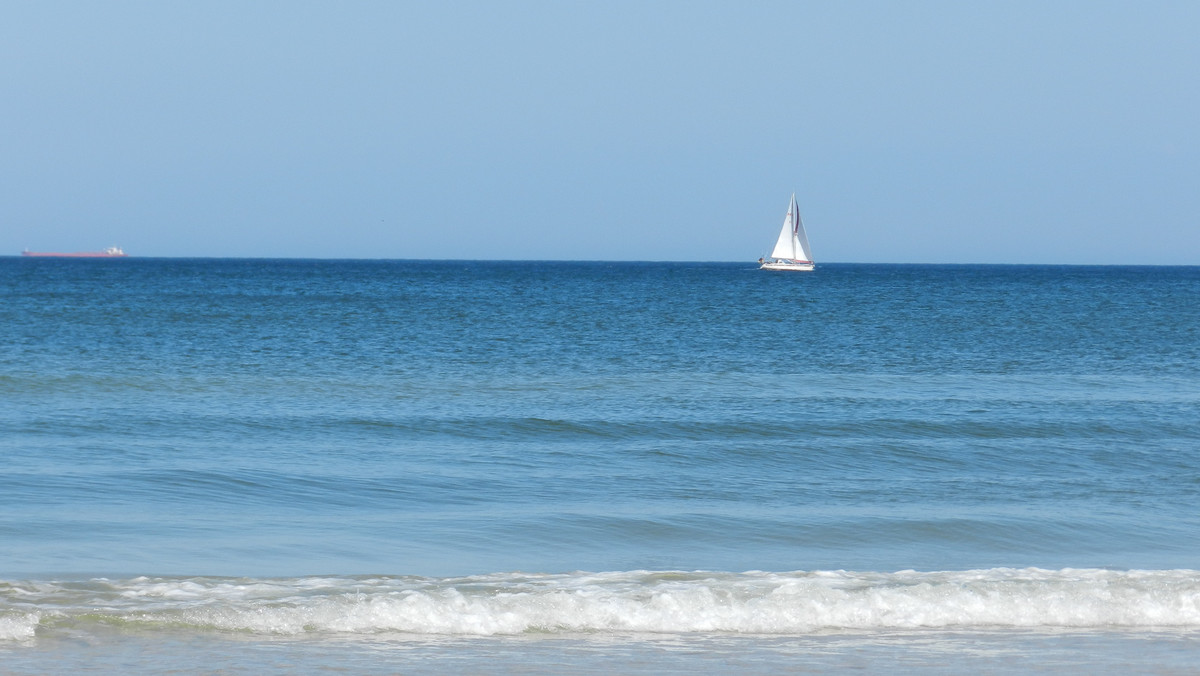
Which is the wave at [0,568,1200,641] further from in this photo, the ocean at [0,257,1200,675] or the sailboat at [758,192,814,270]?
the sailboat at [758,192,814,270]

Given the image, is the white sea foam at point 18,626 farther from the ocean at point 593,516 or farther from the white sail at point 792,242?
the white sail at point 792,242

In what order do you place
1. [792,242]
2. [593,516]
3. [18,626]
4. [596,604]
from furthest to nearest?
1. [792,242]
2. [593,516]
3. [596,604]
4. [18,626]

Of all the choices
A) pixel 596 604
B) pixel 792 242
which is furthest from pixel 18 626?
pixel 792 242

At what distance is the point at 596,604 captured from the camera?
7406 mm

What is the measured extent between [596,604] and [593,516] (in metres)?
3.08

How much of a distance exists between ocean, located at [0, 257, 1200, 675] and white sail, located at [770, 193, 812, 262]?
70566mm

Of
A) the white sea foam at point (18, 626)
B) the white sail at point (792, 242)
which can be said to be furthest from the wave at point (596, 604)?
the white sail at point (792, 242)

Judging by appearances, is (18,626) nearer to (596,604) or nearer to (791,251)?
(596,604)

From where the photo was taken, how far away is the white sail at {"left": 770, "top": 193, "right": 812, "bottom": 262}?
316ft

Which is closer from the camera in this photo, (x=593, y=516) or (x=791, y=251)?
(x=593, y=516)

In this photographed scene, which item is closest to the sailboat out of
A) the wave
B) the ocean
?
the ocean

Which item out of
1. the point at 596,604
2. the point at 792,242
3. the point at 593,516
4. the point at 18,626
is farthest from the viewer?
the point at 792,242

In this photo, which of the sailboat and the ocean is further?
the sailboat

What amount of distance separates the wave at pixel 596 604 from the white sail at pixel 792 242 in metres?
89.2
